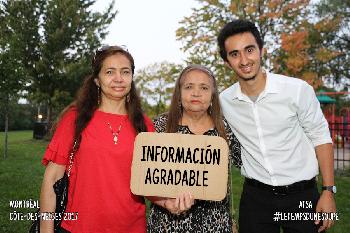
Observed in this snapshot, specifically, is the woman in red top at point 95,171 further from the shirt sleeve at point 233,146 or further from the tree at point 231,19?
the tree at point 231,19

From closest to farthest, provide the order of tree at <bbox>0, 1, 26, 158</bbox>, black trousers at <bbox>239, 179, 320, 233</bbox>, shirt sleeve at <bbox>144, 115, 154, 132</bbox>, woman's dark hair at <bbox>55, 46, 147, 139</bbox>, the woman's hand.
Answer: the woman's hand → woman's dark hair at <bbox>55, 46, 147, 139</bbox> → shirt sleeve at <bbox>144, 115, 154, 132</bbox> → black trousers at <bbox>239, 179, 320, 233</bbox> → tree at <bbox>0, 1, 26, 158</bbox>

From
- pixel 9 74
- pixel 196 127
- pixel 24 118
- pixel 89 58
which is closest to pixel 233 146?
pixel 196 127

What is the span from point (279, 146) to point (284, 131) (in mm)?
136

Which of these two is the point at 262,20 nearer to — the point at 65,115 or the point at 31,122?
the point at 65,115

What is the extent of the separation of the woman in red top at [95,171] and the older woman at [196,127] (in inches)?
10.7

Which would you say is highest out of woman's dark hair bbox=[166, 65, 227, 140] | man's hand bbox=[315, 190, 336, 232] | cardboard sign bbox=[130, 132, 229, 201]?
woman's dark hair bbox=[166, 65, 227, 140]

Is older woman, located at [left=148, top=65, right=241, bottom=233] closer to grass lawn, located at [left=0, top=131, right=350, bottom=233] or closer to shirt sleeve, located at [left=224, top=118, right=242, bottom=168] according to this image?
shirt sleeve, located at [left=224, top=118, right=242, bottom=168]

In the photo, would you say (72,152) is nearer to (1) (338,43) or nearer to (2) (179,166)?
(2) (179,166)

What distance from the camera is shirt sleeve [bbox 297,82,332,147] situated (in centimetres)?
302

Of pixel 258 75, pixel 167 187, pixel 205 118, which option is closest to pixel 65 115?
pixel 167 187

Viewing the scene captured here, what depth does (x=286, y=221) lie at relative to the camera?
9.90 feet

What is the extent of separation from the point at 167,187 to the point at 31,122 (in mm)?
42993

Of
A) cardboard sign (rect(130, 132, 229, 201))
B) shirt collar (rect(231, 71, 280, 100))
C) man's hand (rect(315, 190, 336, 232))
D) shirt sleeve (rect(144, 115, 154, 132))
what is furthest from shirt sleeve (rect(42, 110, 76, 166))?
man's hand (rect(315, 190, 336, 232))

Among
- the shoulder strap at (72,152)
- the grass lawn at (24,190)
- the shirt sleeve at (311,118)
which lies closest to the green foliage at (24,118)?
the grass lawn at (24,190)
